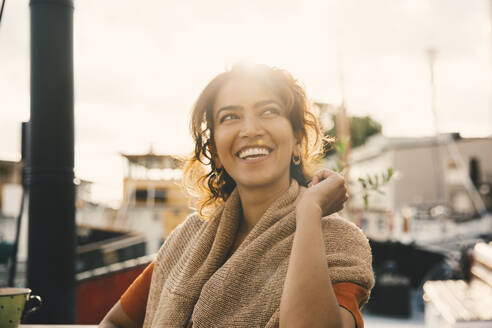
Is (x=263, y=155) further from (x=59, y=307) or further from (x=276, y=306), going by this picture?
(x=59, y=307)

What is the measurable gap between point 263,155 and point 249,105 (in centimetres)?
19

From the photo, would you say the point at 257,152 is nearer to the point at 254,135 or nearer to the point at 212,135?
the point at 254,135

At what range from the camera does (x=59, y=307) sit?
2.77m

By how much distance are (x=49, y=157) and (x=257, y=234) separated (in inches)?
59.2

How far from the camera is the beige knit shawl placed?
1.52 metres

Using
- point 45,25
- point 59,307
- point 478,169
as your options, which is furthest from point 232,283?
point 478,169

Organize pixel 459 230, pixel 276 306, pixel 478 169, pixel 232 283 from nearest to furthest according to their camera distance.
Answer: pixel 276 306 → pixel 232 283 → pixel 459 230 → pixel 478 169

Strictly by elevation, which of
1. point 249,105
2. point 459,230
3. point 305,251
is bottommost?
point 459,230

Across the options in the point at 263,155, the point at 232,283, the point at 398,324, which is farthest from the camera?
the point at 398,324

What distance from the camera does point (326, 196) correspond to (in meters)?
1.56

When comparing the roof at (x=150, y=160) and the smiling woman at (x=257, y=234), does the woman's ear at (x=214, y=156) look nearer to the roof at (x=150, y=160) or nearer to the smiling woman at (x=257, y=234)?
the smiling woman at (x=257, y=234)

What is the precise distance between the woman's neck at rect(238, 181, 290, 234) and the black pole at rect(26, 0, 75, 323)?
4.01 ft

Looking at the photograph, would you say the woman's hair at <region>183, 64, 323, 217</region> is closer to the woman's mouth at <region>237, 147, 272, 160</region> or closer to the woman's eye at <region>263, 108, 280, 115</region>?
the woman's eye at <region>263, 108, 280, 115</region>

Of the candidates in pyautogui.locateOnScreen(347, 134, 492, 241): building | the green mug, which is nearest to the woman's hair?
the green mug
